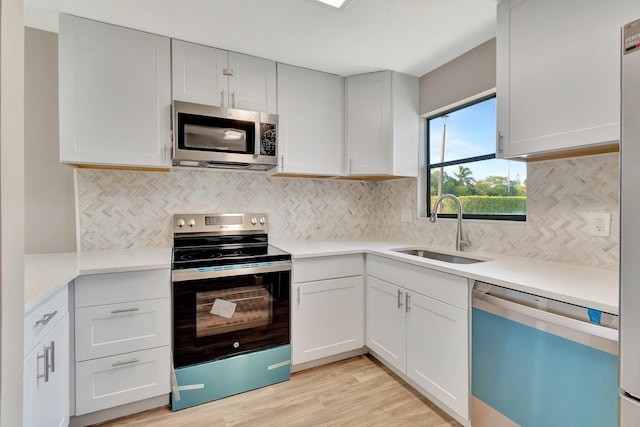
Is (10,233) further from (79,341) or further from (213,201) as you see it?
(213,201)

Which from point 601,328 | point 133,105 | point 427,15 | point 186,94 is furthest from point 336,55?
point 601,328

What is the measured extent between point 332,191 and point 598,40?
2.03m

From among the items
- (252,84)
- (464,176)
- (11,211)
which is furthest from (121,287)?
(464,176)

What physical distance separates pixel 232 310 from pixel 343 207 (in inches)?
58.7

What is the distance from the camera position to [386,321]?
6.83 ft

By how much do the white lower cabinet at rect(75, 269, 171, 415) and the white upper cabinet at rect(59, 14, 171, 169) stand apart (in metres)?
0.77

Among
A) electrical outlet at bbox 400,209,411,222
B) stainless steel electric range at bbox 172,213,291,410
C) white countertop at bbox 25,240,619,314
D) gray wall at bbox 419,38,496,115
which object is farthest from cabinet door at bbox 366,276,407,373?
gray wall at bbox 419,38,496,115

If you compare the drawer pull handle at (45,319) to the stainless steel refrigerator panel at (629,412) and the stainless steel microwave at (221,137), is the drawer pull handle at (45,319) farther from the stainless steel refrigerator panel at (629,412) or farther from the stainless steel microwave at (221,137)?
the stainless steel refrigerator panel at (629,412)

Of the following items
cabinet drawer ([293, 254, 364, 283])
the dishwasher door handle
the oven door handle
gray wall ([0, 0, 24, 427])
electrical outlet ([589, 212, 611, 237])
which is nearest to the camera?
gray wall ([0, 0, 24, 427])

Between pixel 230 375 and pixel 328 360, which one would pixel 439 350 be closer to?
pixel 328 360

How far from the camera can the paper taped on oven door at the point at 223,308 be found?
6.08 ft

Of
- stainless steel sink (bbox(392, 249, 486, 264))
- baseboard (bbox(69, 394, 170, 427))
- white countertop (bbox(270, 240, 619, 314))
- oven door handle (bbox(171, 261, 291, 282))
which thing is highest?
white countertop (bbox(270, 240, 619, 314))

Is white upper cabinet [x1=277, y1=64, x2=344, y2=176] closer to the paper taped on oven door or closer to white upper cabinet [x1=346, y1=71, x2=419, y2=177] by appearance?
white upper cabinet [x1=346, y1=71, x2=419, y2=177]

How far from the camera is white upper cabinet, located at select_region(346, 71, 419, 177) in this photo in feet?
7.98
